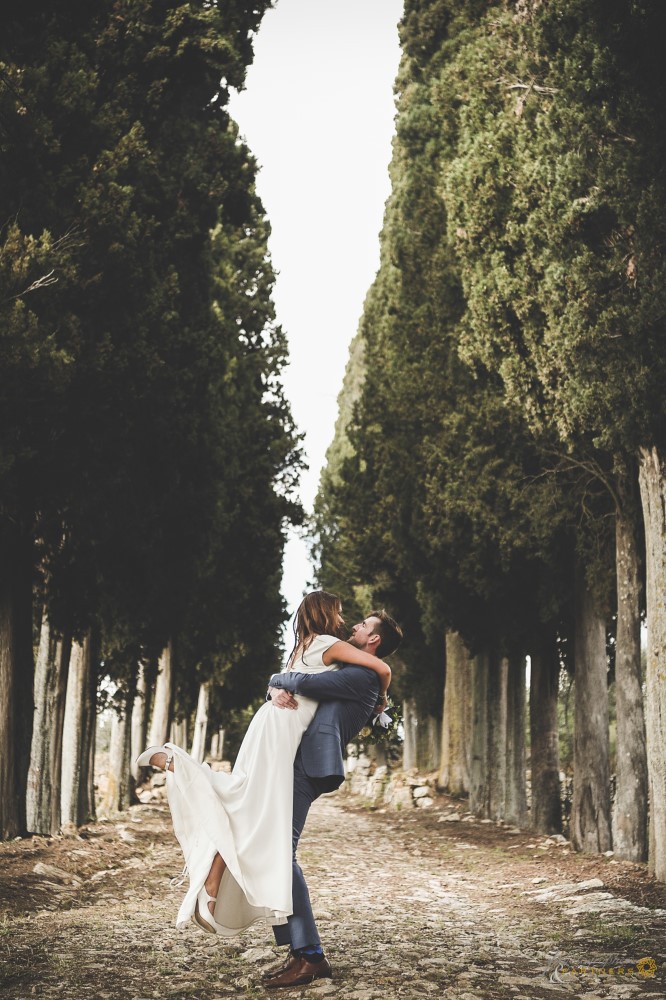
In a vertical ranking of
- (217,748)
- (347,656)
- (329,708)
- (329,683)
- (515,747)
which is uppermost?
(347,656)

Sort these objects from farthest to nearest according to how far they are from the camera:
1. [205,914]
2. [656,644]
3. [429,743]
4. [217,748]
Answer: [217,748] < [429,743] < [656,644] < [205,914]

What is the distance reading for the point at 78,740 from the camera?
1509 cm

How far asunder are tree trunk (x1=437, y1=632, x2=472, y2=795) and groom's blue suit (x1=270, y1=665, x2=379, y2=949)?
17499 millimetres

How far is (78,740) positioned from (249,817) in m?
11.0

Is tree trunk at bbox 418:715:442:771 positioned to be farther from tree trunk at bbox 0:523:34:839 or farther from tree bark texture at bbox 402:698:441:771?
tree trunk at bbox 0:523:34:839

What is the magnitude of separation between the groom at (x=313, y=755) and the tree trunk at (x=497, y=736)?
12862 millimetres

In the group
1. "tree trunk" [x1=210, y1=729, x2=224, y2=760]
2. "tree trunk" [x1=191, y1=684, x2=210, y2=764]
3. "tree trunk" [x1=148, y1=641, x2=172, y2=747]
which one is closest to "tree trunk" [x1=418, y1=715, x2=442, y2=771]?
"tree trunk" [x1=191, y1=684, x2=210, y2=764]

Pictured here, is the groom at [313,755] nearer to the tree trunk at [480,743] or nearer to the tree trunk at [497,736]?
the tree trunk at [497,736]

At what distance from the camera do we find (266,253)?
2373 centimetres

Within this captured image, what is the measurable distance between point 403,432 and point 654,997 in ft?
45.6

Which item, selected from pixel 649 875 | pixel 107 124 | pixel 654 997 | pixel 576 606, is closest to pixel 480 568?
pixel 576 606

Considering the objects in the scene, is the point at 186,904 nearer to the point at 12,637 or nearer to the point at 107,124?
the point at 12,637

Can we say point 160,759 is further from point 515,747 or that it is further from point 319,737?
point 515,747

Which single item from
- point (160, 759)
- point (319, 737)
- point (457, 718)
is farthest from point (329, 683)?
point (457, 718)
